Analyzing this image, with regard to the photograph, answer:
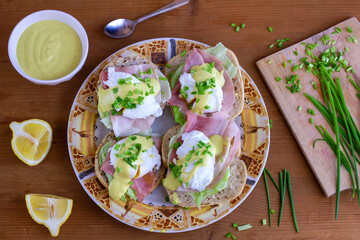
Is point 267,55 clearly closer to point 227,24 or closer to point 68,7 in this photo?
point 227,24

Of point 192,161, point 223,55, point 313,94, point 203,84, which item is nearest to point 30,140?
point 192,161

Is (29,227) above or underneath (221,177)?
underneath

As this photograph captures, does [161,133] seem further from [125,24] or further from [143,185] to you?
[125,24]

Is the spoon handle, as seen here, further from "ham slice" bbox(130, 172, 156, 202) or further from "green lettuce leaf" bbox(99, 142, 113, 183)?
"ham slice" bbox(130, 172, 156, 202)

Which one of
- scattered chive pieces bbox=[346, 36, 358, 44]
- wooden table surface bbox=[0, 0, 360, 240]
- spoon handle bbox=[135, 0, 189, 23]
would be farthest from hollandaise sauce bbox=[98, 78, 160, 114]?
scattered chive pieces bbox=[346, 36, 358, 44]

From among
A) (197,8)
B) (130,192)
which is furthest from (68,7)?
(130,192)
